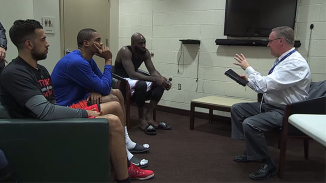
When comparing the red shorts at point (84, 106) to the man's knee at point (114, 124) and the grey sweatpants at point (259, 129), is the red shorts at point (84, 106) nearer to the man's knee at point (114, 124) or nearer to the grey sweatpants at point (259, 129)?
the man's knee at point (114, 124)

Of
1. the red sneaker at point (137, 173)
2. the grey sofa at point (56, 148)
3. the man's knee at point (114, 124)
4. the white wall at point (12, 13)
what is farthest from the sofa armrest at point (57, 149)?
the white wall at point (12, 13)

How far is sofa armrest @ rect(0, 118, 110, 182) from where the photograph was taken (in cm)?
142

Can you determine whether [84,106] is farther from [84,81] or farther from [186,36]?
[186,36]

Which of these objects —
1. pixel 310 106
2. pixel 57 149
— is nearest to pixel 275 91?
pixel 310 106

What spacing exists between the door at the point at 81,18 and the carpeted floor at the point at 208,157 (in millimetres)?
1741

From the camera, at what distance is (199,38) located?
4016 mm

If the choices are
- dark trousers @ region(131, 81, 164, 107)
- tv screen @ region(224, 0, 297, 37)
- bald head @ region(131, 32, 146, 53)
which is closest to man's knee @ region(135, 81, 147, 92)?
dark trousers @ region(131, 81, 164, 107)

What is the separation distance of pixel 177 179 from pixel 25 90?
51.4 inches

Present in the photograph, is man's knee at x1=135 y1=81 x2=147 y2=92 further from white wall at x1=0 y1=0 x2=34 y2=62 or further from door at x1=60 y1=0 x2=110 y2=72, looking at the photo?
white wall at x1=0 y1=0 x2=34 y2=62

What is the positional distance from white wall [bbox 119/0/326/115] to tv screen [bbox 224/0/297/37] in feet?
0.40

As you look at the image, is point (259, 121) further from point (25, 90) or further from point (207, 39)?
point (207, 39)

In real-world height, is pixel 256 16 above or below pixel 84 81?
above

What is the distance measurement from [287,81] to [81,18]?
3.22 metres

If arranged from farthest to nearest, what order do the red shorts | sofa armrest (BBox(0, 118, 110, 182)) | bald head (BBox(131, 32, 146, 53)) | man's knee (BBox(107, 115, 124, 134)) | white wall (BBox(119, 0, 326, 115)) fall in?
bald head (BBox(131, 32, 146, 53)) → white wall (BBox(119, 0, 326, 115)) → the red shorts → man's knee (BBox(107, 115, 124, 134)) → sofa armrest (BBox(0, 118, 110, 182))
